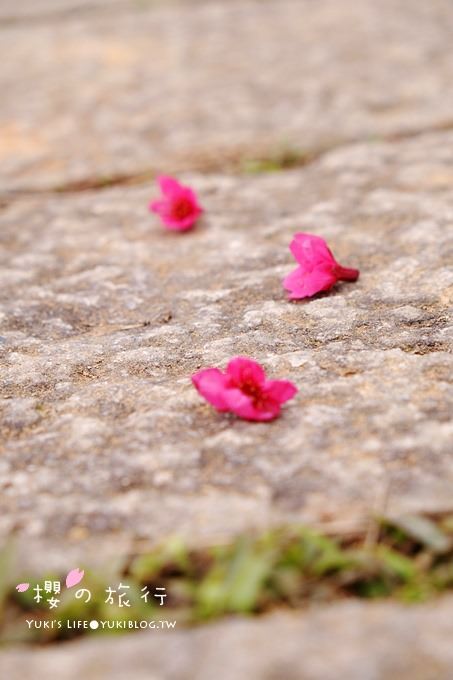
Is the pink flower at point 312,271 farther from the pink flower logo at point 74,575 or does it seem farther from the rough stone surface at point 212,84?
the rough stone surface at point 212,84

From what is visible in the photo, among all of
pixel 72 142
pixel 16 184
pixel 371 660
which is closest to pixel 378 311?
pixel 371 660

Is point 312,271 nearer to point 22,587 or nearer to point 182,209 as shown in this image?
point 182,209

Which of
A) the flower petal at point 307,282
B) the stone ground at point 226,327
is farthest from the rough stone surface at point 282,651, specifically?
the flower petal at point 307,282

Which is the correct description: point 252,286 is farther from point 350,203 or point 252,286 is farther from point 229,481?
point 229,481

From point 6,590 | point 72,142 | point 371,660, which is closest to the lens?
point 371,660

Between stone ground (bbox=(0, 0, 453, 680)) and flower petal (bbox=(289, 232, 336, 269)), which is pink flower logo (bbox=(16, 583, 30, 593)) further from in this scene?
flower petal (bbox=(289, 232, 336, 269))

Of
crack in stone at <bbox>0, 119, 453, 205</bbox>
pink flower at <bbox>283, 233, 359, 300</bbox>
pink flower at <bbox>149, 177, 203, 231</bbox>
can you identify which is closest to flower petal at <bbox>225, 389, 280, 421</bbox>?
pink flower at <bbox>283, 233, 359, 300</bbox>
